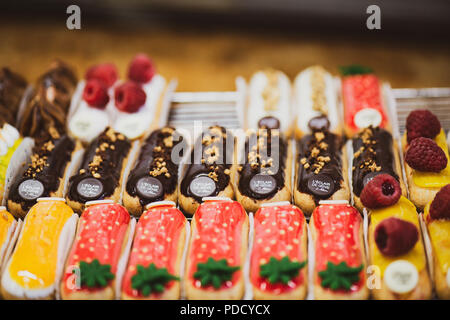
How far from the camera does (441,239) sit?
250 centimetres

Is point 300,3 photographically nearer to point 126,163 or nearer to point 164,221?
point 126,163

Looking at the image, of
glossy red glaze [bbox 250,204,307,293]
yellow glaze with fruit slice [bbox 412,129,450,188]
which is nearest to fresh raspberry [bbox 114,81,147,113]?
glossy red glaze [bbox 250,204,307,293]

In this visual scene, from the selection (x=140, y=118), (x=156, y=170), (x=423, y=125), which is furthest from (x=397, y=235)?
(x=140, y=118)

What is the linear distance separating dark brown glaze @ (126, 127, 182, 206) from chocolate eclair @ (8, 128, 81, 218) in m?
0.43

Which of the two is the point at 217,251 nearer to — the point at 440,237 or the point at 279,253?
the point at 279,253

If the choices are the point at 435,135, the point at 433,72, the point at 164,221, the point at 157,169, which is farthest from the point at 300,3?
the point at 164,221

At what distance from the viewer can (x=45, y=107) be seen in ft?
11.2

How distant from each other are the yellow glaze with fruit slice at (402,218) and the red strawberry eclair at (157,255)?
0.97m

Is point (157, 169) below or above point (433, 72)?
below

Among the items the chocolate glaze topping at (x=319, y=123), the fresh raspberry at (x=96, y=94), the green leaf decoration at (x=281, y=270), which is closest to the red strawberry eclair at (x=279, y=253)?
the green leaf decoration at (x=281, y=270)

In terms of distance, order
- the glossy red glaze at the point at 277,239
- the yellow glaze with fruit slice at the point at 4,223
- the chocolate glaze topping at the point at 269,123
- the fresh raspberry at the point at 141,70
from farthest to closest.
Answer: the fresh raspberry at the point at 141,70, the chocolate glaze topping at the point at 269,123, the yellow glaze with fruit slice at the point at 4,223, the glossy red glaze at the point at 277,239

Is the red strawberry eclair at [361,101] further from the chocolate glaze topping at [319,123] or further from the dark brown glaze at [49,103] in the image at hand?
the dark brown glaze at [49,103]

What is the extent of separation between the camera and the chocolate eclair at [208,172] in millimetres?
2871

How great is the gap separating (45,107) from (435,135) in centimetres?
247
